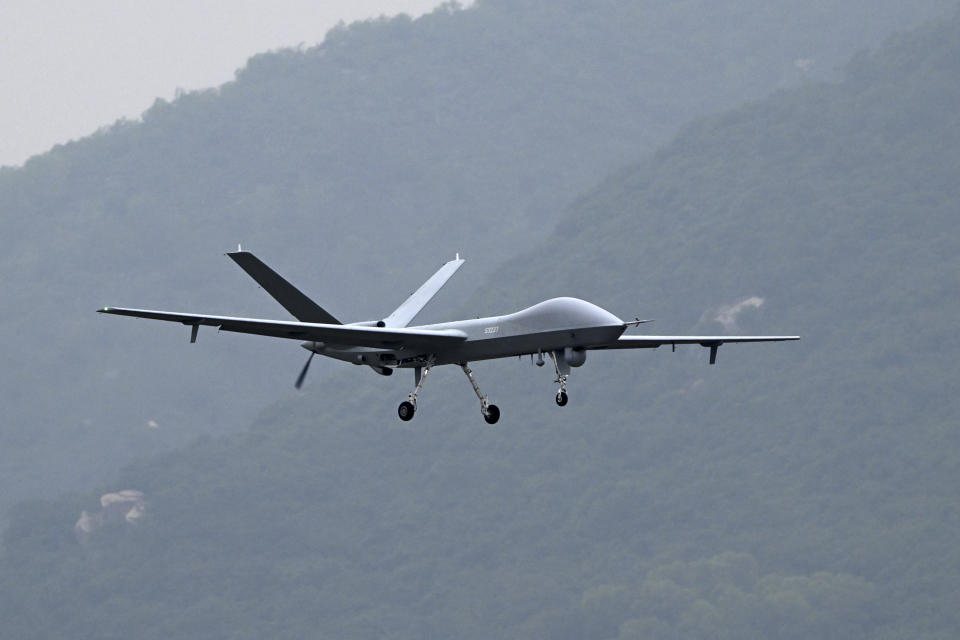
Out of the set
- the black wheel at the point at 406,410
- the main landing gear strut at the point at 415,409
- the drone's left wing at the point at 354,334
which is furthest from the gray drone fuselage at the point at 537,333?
the black wheel at the point at 406,410

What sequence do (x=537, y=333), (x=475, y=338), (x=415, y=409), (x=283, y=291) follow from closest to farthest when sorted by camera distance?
(x=537, y=333) → (x=415, y=409) → (x=475, y=338) → (x=283, y=291)

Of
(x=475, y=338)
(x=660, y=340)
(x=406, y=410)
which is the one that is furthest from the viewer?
(x=660, y=340)

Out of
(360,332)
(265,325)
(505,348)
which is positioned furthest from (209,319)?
(505,348)

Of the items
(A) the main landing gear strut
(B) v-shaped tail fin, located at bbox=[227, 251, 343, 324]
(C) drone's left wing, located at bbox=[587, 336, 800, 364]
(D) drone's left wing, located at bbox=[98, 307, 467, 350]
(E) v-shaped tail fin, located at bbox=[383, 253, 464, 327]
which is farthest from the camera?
(E) v-shaped tail fin, located at bbox=[383, 253, 464, 327]

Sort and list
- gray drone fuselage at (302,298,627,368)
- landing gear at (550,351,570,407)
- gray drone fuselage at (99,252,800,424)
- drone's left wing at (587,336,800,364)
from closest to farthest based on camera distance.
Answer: landing gear at (550,351,570,407) → gray drone fuselage at (99,252,800,424) → gray drone fuselage at (302,298,627,368) → drone's left wing at (587,336,800,364)

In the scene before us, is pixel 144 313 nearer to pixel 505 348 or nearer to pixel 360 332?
pixel 360 332

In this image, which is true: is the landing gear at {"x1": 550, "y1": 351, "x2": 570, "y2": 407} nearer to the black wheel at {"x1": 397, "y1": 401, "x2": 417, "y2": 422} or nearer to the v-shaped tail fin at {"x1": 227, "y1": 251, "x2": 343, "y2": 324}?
the black wheel at {"x1": 397, "y1": 401, "x2": 417, "y2": 422}

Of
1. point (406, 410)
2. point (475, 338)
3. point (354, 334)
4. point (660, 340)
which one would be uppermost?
point (660, 340)

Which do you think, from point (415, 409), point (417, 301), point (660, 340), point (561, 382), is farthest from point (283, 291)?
point (660, 340)

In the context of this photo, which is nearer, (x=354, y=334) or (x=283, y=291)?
(x=354, y=334)

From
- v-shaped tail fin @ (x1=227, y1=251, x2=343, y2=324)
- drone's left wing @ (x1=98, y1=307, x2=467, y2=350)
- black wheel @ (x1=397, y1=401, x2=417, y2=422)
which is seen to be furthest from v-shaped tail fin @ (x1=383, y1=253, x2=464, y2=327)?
black wheel @ (x1=397, y1=401, x2=417, y2=422)

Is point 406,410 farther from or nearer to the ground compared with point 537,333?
nearer to the ground

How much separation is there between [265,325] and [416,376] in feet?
21.0

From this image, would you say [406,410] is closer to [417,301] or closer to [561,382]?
[561,382]
